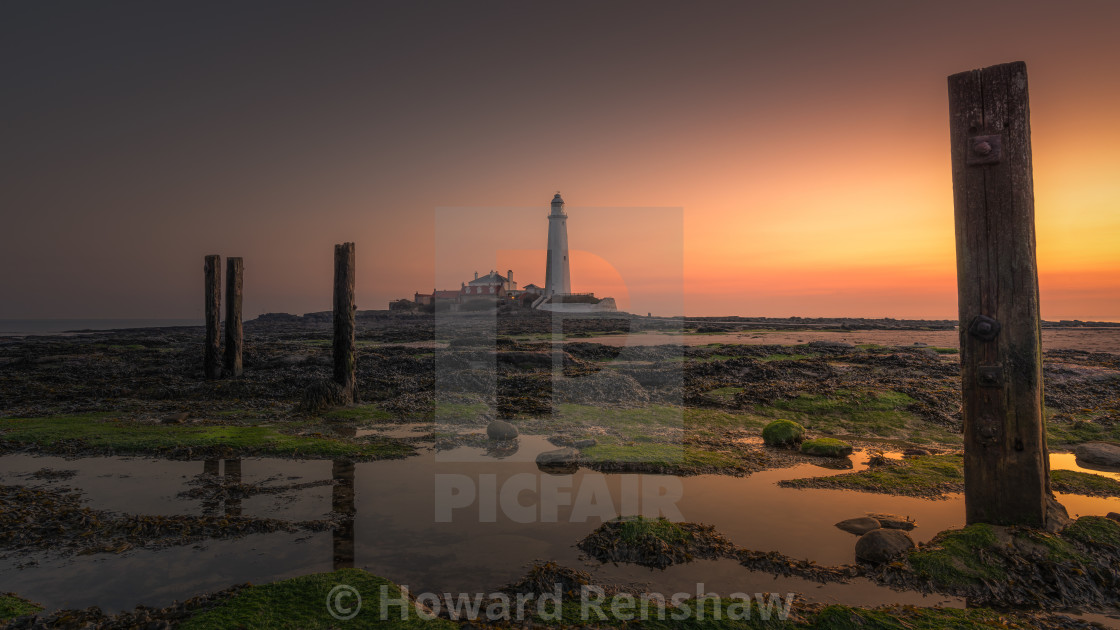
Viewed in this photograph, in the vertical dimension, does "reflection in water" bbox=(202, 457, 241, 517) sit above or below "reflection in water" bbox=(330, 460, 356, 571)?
above

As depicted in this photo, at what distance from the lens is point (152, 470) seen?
28.6 feet

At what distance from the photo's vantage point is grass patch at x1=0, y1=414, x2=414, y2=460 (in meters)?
9.89

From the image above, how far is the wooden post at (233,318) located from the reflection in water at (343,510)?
1281cm

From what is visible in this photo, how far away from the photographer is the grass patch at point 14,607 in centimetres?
413

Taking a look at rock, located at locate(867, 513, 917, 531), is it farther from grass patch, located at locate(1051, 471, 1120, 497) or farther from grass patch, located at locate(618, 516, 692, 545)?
grass patch, located at locate(1051, 471, 1120, 497)

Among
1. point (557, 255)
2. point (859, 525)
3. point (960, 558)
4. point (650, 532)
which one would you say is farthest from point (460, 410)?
point (557, 255)

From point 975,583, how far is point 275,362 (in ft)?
77.4

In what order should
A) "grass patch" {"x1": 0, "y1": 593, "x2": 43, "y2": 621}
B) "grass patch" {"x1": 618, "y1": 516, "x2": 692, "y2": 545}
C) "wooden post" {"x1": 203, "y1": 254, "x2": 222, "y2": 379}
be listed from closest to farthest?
"grass patch" {"x1": 0, "y1": 593, "x2": 43, "y2": 621}, "grass patch" {"x1": 618, "y1": 516, "x2": 692, "y2": 545}, "wooden post" {"x1": 203, "y1": 254, "x2": 222, "y2": 379}

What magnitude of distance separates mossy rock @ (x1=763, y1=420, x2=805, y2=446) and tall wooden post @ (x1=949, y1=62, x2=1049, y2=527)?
15.5ft

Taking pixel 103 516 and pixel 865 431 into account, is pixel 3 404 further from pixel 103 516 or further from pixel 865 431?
pixel 865 431

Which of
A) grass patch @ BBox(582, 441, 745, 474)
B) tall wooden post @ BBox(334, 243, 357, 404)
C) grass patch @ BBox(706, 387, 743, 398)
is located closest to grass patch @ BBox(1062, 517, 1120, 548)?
grass patch @ BBox(582, 441, 745, 474)

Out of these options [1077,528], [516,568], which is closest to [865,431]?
[1077,528]

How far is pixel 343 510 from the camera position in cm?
686

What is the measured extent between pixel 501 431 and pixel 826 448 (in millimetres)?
6458
